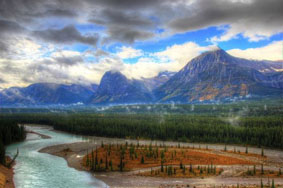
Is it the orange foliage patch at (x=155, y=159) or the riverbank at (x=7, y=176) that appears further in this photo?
the orange foliage patch at (x=155, y=159)

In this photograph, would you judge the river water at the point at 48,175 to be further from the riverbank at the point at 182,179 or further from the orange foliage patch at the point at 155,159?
the orange foliage patch at the point at 155,159

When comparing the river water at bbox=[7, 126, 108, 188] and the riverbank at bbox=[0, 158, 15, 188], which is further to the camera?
the river water at bbox=[7, 126, 108, 188]

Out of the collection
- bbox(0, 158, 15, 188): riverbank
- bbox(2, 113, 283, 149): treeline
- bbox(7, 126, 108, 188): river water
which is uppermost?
bbox(2, 113, 283, 149): treeline

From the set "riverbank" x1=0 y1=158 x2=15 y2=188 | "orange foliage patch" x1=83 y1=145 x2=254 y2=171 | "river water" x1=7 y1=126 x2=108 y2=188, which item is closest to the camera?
"riverbank" x1=0 y1=158 x2=15 y2=188

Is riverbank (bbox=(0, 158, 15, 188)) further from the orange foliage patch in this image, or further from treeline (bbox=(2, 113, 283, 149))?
treeline (bbox=(2, 113, 283, 149))

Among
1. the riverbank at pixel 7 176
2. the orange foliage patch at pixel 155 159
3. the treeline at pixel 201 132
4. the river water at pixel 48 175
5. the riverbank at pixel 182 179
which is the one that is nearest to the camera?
the riverbank at pixel 7 176

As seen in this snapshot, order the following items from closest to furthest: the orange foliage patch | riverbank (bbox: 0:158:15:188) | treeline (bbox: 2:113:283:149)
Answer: riverbank (bbox: 0:158:15:188)
the orange foliage patch
treeline (bbox: 2:113:283:149)

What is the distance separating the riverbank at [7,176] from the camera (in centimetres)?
6103

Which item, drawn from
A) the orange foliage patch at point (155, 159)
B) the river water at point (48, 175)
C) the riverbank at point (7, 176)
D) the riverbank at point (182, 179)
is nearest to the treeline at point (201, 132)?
the riverbank at point (182, 179)

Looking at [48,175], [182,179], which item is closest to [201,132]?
[182,179]

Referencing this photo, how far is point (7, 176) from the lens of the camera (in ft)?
225

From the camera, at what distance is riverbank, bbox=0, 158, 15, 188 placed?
61.0 metres

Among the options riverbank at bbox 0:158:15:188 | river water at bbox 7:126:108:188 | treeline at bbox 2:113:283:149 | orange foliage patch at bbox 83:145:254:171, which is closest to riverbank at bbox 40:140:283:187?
river water at bbox 7:126:108:188

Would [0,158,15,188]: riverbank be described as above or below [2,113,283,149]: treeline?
below
